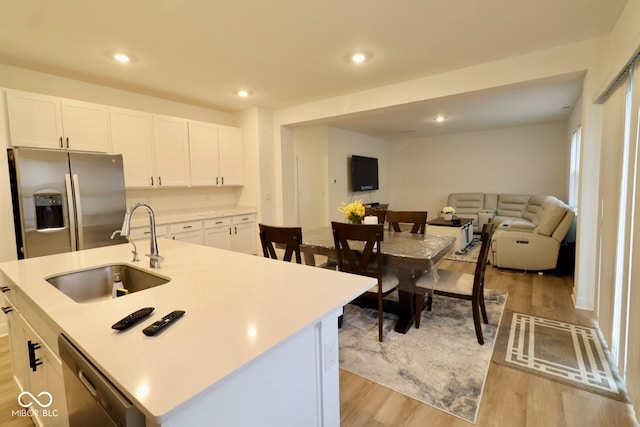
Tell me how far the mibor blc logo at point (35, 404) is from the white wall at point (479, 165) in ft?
26.0

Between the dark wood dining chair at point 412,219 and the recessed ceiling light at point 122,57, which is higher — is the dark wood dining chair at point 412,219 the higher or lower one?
the lower one

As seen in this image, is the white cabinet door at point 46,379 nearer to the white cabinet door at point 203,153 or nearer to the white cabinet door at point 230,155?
the white cabinet door at point 203,153

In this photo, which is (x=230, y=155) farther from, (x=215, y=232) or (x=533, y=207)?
(x=533, y=207)

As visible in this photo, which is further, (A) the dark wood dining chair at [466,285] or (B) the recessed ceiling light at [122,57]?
(B) the recessed ceiling light at [122,57]

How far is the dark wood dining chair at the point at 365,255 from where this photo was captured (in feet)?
7.62

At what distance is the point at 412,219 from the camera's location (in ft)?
11.2

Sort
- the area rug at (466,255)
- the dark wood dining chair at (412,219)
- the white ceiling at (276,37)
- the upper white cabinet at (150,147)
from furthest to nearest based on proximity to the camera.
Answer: the area rug at (466,255)
the upper white cabinet at (150,147)
the dark wood dining chair at (412,219)
the white ceiling at (276,37)

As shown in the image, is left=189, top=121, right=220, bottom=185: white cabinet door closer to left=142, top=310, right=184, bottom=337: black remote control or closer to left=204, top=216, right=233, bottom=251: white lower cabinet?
left=204, top=216, right=233, bottom=251: white lower cabinet

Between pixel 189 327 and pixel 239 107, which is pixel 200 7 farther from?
pixel 239 107

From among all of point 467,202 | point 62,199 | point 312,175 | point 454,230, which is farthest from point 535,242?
point 62,199

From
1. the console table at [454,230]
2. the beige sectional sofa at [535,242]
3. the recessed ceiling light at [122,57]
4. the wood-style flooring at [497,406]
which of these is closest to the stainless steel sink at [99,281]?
the wood-style flooring at [497,406]

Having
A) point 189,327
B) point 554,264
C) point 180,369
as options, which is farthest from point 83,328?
point 554,264

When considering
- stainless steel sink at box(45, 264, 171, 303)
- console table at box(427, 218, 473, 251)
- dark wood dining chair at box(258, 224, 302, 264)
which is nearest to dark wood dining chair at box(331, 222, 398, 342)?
dark wood dining chair at box(258, 224, 302, 264)

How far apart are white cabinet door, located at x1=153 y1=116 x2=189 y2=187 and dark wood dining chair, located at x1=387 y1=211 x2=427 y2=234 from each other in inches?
109
